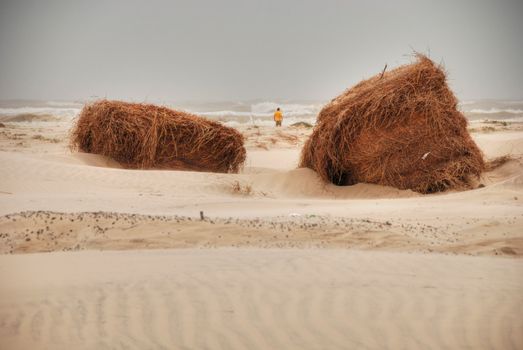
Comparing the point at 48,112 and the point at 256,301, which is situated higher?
the point at 48,112

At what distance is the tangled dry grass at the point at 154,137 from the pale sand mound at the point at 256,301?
22.3ft

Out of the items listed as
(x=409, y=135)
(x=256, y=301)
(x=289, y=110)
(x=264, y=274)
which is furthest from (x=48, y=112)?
(x=256, y=301)

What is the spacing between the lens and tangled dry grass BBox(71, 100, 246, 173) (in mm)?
12086

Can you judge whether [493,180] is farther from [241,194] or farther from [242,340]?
[242,340]

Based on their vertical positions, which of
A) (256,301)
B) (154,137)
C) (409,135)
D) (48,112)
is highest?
(409,135)

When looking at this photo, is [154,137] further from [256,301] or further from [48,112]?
[48,112]

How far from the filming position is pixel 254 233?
635cm

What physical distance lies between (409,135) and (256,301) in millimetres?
6351

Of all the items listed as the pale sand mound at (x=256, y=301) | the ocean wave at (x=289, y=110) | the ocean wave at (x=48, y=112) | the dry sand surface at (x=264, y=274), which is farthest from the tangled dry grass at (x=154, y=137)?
the ocean wave at (x=289, y=110)

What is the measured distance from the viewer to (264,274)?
4902 millimetres

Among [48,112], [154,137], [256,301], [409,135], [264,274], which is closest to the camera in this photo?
[256,301]

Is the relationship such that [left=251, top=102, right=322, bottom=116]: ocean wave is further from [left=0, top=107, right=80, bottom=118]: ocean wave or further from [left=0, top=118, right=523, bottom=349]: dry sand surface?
[left=0, top=118, right=523, bottom=349]: dry sand surface

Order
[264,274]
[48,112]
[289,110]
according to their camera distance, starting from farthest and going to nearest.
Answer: [289,110]
[48,112]
[264,274]

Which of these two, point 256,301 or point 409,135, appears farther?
point 409,135
